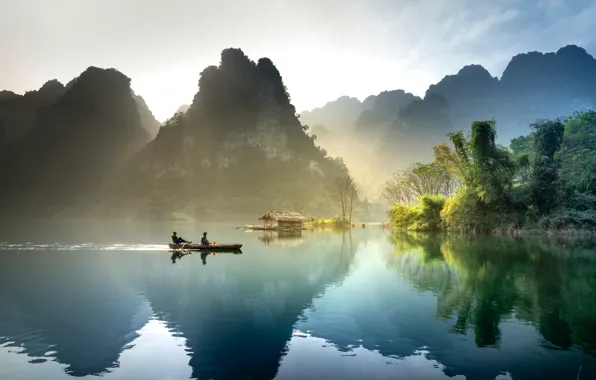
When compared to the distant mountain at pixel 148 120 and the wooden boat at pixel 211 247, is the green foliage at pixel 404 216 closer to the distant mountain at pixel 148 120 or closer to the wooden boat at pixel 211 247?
the wooden boat at pixel 211 247

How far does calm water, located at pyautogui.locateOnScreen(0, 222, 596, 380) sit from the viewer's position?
9000mm

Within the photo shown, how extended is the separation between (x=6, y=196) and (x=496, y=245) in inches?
6464

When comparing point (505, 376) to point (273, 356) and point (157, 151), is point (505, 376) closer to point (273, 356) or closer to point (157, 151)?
point (273, 356)

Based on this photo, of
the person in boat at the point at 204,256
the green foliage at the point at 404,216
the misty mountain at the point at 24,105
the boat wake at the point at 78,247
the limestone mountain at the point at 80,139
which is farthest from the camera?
the misty mountain at the point at 24,105

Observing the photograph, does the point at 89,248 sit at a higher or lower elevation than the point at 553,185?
lower

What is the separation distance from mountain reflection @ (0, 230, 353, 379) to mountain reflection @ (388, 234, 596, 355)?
4820 millimetres

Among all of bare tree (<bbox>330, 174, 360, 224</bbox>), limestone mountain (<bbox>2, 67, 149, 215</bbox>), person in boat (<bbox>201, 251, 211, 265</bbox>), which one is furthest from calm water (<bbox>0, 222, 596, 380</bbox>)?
limestone mountain (<bbox>2, 67, 149, 215</bbox>)

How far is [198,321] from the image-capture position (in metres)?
12.6

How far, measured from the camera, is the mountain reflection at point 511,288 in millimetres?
11367

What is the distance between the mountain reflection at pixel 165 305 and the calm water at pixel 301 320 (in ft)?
0.20

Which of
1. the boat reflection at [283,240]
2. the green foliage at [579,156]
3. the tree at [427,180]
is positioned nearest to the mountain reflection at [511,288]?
the boat reflection at [283,240]

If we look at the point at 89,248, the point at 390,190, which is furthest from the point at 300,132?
the point at 89,248

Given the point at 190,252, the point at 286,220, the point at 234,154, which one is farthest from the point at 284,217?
the point at 234,154

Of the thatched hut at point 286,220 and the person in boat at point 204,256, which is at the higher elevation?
the thatched hut at point 286,220
